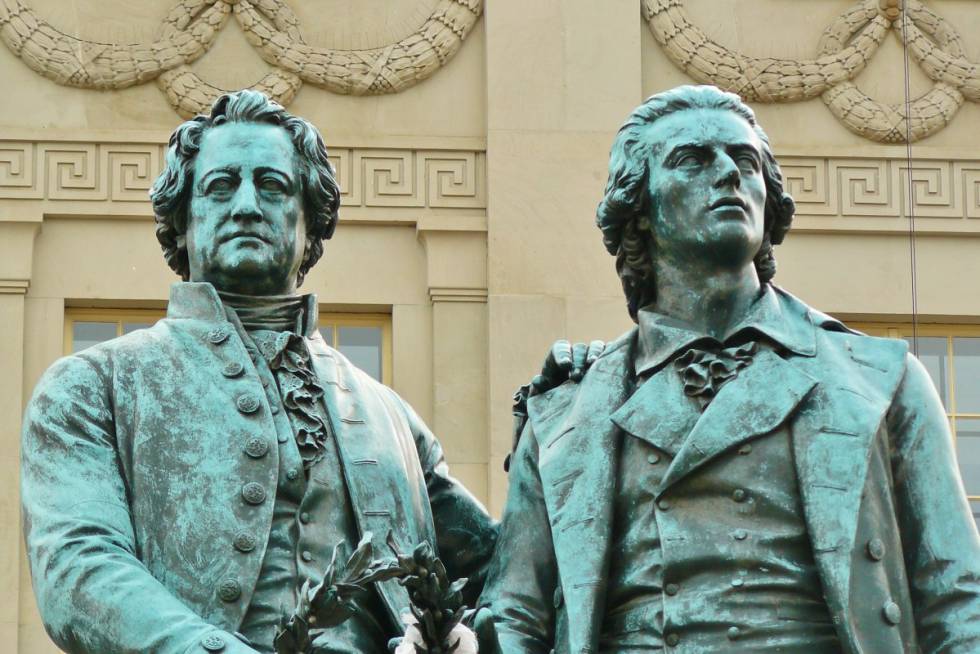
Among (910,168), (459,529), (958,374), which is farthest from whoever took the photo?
(910,168)

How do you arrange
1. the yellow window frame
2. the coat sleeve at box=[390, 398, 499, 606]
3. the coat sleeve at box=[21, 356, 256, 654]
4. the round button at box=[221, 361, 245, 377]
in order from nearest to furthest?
the coat sleeve at box=[21, 356, 256, 654]
the round button at box=[221, 361, 245, 377]
the coat sleeve at box=[390, 398, 499, 606]
the yellow window frame

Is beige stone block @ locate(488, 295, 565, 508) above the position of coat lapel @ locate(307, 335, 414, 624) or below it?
above

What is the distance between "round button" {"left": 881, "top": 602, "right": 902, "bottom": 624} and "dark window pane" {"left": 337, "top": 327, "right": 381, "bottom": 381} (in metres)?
12.5

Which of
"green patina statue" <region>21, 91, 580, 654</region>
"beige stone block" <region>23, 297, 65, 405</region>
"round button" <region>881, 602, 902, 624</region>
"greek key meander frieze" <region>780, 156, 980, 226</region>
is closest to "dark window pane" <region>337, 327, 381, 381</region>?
"beige stone block" <region>23, 297, 65, 405</region>

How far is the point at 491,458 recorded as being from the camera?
77.0 ft

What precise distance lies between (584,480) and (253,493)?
105cm

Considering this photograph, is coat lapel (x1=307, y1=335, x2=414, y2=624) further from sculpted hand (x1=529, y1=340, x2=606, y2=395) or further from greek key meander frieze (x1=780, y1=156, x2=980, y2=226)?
greek key meander frieze (x1=780, y1=156, x2=980, y2=226)

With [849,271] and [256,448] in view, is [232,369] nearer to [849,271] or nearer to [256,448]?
[256,448]

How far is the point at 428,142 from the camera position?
24438mm

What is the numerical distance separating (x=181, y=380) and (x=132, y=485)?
0.40 meters

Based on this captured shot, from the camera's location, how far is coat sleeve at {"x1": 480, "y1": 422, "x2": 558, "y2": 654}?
40.3ft

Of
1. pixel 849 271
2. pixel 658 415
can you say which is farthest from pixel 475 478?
pixel 658 415

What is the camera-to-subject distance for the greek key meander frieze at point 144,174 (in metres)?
24.3

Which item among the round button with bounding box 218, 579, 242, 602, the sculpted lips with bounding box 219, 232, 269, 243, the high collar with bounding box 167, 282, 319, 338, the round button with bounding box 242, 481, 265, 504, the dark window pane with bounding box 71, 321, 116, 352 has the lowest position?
the round button with bounding box 218, 579, 242, 602
